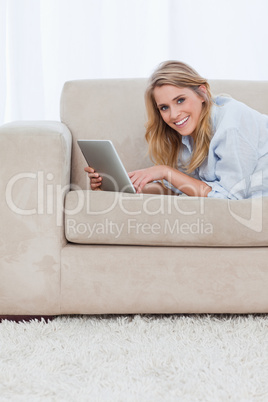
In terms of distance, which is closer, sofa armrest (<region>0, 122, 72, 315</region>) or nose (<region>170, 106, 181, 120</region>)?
sofa armrest (<region>0, 122, 72, 315</region>)

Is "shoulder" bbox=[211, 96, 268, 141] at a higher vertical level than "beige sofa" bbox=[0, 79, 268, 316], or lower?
higher

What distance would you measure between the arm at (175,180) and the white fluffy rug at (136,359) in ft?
1.40

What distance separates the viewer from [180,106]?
165cm

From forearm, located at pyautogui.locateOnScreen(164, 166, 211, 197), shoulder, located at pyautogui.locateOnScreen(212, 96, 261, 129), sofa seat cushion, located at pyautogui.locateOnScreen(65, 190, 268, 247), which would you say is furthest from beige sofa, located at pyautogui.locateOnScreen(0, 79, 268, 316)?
shoulder, located at pyautogui.locateOnScreen(212, 96, 261, 129)

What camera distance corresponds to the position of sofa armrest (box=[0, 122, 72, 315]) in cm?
136

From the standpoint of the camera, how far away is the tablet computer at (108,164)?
1.42 meters

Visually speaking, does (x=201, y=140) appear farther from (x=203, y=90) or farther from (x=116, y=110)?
(x=116, y=110)

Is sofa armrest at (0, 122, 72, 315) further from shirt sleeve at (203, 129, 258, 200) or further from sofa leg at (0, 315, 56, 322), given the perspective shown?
shirt sleeve at (203, 129, 258, 200)

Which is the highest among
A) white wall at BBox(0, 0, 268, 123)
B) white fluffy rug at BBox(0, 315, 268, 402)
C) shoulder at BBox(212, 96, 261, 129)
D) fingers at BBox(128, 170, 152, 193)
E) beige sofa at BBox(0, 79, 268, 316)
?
white wall at BBox(0, 0, 268, 123)

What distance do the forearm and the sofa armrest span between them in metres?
0.42

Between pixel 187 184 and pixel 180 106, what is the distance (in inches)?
11.4

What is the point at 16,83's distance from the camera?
2537 millimetres

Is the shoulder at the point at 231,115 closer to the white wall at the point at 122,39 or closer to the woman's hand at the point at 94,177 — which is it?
the woman's hand at the point at 94,177

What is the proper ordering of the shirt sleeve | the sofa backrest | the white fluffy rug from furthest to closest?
the sofa backrest
the shirt sleeve
the white fluffy rug
